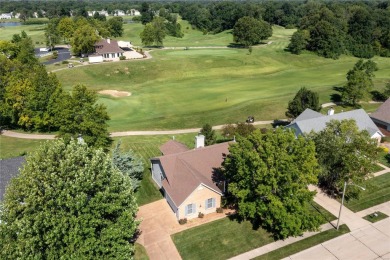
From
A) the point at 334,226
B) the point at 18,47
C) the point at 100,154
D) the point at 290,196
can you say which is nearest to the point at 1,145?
the point at 100,154

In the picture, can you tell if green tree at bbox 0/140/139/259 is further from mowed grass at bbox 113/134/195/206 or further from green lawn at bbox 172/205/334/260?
mowed grass at bbox 113/134/195/206

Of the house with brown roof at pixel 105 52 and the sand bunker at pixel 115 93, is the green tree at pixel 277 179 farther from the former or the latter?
the house with brown roof at pixel 105 52

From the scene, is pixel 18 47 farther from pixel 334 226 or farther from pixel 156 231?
pixel 334 226

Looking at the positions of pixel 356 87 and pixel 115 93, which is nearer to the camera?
pixel 356 87

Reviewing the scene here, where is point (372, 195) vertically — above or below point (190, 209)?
below

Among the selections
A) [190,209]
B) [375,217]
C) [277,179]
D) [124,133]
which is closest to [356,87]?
[375,217]

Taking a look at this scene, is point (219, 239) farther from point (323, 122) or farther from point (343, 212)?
point (323, 122)

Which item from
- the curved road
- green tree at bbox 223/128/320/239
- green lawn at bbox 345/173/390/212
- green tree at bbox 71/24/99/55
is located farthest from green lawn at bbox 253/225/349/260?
green tree at bbox 71/24/99/55
